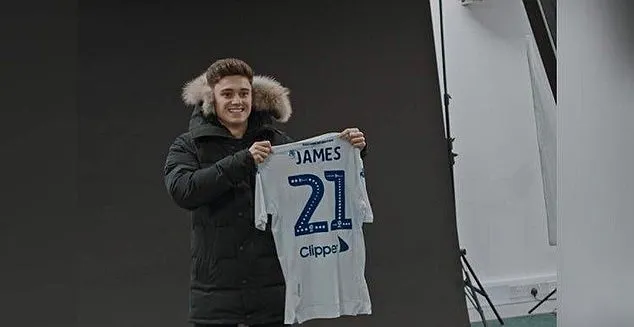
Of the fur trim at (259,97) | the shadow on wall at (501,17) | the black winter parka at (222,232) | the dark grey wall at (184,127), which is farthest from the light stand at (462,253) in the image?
the black winter parka at (222,232)

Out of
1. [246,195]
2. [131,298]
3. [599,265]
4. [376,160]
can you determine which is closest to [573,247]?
[599,265]

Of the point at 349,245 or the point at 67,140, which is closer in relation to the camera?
the point at 349,245

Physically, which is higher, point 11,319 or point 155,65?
point 155,65

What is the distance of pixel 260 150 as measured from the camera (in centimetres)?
253

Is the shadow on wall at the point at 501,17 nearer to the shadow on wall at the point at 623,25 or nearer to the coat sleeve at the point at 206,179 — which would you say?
the shadow on wall at the point at 623,25

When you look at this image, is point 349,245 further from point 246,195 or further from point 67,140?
point 67,140

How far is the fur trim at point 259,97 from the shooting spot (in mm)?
2621

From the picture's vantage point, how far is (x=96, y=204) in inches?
153

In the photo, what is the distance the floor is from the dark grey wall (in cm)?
91

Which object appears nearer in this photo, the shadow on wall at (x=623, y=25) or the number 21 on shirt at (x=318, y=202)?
the number 21 on shirt at (x=318, y=202)

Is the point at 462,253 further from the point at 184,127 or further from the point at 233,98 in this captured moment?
the point at 233,98

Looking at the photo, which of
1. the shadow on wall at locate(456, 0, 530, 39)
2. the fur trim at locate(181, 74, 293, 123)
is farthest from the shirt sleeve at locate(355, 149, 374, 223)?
the shadow on wall at locate(456, 0, 530, 39)

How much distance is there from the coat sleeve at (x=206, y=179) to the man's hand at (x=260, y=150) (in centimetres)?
2

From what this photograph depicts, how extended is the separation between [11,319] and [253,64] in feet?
5.71
